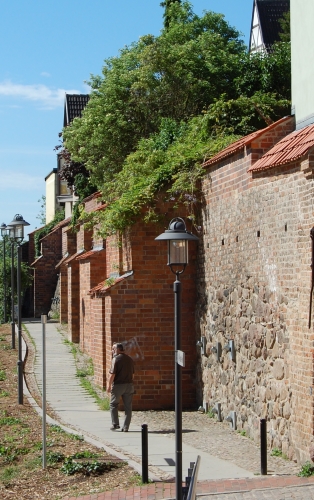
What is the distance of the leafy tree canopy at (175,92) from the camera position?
65.1 feet

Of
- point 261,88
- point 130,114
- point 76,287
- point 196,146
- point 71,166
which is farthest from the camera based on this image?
point 71,166

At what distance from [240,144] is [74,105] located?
118 feet

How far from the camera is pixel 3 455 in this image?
12.3 m

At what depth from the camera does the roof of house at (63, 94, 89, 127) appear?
1855 inches

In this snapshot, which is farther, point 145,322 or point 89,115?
point 89,115

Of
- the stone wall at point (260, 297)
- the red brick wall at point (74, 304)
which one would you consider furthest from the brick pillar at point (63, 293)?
the stone wall at point (260, 297)

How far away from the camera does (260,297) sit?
493 inches

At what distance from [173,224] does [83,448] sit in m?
4.38

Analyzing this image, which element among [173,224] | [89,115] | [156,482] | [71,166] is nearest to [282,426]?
[156,482]

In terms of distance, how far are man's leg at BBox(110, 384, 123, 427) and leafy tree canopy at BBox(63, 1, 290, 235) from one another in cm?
504

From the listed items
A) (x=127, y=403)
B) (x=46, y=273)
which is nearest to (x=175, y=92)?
(x=127, y=403)

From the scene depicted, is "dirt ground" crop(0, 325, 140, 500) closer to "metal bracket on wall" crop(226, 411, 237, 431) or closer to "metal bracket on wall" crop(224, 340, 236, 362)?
"metal bracket on wall" crop(226, 411, 237, 431)

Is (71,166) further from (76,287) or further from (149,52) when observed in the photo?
(149,52)

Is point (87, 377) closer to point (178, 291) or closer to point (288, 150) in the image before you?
point (288, 150)
